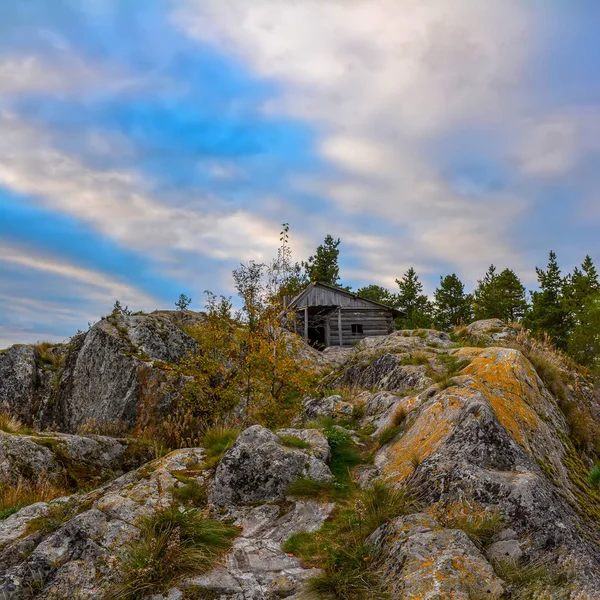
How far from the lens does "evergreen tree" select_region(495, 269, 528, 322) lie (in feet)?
166

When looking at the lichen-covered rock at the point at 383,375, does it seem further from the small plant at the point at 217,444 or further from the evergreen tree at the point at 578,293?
the evergreen tree at the point at 578,293

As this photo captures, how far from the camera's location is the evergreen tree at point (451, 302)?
53.0 metres

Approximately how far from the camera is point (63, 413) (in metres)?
17.0

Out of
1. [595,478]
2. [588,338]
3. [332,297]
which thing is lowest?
[595,478]

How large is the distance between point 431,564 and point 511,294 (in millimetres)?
53917

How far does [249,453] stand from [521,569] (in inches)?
141

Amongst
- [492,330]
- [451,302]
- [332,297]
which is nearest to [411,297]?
[451,302]

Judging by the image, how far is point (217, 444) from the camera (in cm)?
723

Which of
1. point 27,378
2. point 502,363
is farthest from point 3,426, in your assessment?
point 502,363

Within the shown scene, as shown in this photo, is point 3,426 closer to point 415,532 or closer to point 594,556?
point 415,532

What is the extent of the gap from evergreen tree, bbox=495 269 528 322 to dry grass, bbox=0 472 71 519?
50.6m

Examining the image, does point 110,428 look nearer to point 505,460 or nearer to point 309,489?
point 309,489

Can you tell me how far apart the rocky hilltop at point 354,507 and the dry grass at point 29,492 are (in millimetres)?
201

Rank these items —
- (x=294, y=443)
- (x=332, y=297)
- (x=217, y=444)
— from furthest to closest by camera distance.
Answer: (x=332, y=297)
(x=217, y=444)
(x=294, y=443)
